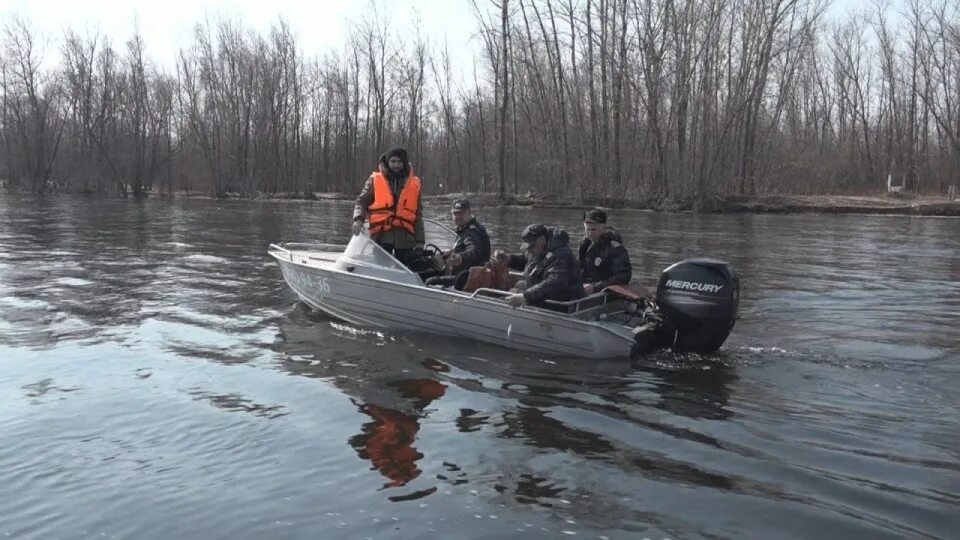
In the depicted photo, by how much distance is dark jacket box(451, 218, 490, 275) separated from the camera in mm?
8445

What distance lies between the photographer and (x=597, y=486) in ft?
14.5

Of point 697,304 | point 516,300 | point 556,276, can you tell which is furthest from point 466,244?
point 697,304

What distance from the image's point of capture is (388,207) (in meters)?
8.84

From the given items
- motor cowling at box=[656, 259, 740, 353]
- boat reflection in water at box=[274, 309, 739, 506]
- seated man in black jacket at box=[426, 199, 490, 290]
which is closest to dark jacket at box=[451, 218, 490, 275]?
seated man in black jacket at box=[426, 199, 490, 290]

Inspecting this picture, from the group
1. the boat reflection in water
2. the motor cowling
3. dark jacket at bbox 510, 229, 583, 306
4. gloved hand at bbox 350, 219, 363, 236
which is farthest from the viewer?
gloved hand at bbox 350, 219, 363, 236

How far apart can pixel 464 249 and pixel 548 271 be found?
63.9 inches

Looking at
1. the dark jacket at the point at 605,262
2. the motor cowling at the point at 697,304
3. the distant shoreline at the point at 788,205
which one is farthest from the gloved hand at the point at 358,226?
the distant shoreline at the point at 788,205

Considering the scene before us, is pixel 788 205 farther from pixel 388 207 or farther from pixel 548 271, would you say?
pixel 548 271

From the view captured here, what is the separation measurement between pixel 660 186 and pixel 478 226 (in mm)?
27286

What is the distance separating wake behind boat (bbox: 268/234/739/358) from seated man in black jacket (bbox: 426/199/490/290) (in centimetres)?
38

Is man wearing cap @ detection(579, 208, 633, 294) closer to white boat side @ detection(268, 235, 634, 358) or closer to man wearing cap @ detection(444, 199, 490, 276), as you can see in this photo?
white boat side @ detection(268, 235, 634, 358)

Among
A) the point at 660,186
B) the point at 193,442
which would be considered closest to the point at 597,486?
the point at 193,442

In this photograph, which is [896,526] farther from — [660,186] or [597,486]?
[660,186]

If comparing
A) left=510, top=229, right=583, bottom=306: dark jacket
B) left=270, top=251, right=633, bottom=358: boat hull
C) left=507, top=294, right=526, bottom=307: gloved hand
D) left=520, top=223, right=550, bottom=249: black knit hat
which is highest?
left=520, top=223, right=550, bottom=249: black knit hat
